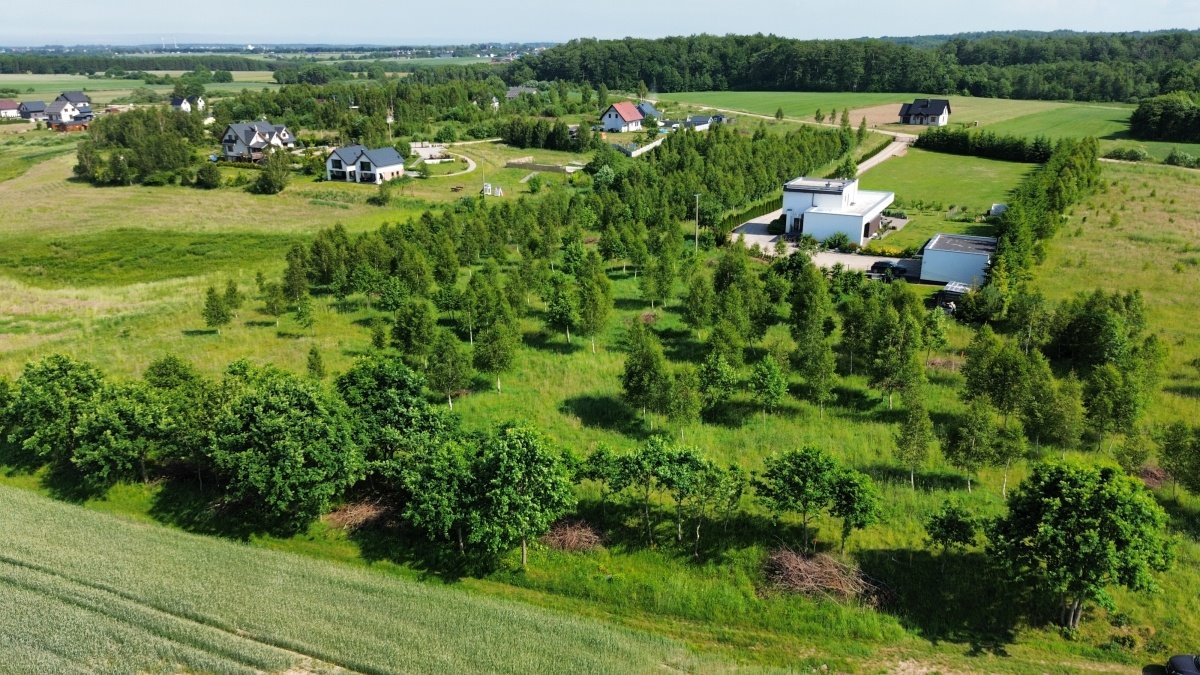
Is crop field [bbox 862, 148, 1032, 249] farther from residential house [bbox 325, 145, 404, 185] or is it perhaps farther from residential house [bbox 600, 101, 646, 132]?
residential house [bbox 325, 145, 404, 185]

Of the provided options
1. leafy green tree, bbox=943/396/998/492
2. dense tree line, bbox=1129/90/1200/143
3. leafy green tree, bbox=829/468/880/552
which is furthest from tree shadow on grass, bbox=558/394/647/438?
dense tree line, bbox=1129/90/1200/143

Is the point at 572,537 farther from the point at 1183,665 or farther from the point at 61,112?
the point at 61,112

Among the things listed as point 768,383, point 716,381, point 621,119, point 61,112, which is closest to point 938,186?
point 621,119

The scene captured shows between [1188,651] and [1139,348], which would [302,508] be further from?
[1139,348]

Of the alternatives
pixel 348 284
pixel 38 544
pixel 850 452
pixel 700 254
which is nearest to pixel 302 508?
pixel 38 544

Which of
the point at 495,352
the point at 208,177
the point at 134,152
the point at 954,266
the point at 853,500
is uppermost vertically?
the point at 134,152

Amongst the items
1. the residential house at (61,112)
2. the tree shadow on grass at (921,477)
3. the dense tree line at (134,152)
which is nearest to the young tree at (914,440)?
the tree shadow on grass at (921,477)

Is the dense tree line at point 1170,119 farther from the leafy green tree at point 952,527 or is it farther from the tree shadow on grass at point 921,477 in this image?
the leafy green tree at point 952,527
